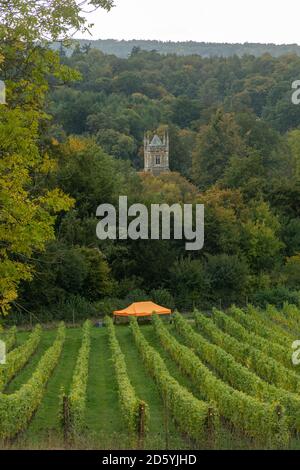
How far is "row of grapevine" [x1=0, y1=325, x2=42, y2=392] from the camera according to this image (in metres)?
Result: 22.9

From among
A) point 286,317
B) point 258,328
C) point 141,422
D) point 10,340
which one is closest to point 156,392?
point 141,422

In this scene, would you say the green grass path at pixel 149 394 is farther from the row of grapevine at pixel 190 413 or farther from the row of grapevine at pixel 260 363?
the row of grapevine at pixel 260 363

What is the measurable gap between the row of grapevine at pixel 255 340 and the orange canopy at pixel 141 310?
2.93m

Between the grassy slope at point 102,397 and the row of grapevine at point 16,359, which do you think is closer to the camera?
the grassy slope at point 102,397

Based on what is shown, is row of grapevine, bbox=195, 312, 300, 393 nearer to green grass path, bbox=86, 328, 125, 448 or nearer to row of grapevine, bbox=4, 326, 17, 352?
green grass path, bbox=86, 328, 125, 448

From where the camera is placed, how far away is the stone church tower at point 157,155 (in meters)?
85.2

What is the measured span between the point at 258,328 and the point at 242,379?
11.0 metres

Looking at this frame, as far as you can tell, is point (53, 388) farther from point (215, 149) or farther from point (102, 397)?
point (215, 149)

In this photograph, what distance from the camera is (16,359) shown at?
25.2m

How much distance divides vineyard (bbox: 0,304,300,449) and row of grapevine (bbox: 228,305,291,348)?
5 centimetres

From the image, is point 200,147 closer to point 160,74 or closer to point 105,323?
point 105,323

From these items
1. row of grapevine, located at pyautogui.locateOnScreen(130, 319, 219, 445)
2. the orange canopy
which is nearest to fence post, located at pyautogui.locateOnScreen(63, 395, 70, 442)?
row of grapevine, located at pyautogui.locateOnScreen(130, 319, 219, 445)

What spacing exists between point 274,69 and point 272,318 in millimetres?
91492

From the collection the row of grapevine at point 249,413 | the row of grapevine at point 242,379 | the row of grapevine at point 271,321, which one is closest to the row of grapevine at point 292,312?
the row of grapevine at point 271,321
